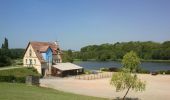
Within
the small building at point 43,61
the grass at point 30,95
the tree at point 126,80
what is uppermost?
the small building at point 43,61

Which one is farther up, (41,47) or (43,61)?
(41,47)

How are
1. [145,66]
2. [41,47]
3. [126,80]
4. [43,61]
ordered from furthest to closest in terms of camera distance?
[145,66] < [41,47] < [43,61] < [126,80]

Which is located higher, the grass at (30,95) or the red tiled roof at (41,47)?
the red tiled roof at (41,47)

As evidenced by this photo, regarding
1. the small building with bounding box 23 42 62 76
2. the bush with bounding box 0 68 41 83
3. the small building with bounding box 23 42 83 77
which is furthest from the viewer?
the small building with bounding box 23 42 83 77

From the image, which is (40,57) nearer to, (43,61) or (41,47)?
(43,61)

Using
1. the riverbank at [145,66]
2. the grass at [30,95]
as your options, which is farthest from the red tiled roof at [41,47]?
the grass at [30,95]

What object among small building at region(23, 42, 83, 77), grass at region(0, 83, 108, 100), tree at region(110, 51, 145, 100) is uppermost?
small building at region(23, 42, 83, 77)

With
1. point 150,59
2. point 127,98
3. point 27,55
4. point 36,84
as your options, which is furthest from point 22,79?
point 150,59

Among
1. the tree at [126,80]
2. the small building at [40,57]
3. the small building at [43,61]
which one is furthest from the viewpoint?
the small building at [43,61]

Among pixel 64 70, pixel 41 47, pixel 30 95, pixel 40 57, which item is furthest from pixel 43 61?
pixel 30 95

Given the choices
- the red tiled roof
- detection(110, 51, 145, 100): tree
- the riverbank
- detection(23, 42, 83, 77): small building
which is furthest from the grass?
the riverbank

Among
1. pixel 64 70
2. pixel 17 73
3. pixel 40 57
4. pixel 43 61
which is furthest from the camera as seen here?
pixel 64 70

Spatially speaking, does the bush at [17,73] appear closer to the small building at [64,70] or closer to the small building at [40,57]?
the small building at [40,57]

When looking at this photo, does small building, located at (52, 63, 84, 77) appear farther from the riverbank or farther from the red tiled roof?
the riverbank
